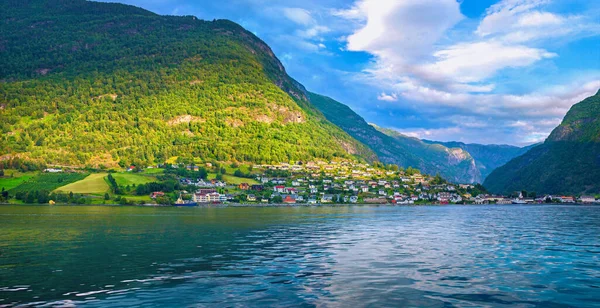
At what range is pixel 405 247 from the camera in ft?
138

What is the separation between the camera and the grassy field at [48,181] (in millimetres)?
156125

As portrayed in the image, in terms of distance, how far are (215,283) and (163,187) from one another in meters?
148

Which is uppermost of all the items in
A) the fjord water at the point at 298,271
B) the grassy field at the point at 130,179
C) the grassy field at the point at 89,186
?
the grassy field at the point at 130,179

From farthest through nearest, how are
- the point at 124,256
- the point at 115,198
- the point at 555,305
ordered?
1. the point at 115,198
2. the point at 124,256
3. the point at 555,305

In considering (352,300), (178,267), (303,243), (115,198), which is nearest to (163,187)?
(115,198)

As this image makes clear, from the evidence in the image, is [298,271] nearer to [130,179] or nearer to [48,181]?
[130,179]

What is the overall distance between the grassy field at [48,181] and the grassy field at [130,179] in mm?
Result: 15036

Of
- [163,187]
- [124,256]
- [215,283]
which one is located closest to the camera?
[215,283]

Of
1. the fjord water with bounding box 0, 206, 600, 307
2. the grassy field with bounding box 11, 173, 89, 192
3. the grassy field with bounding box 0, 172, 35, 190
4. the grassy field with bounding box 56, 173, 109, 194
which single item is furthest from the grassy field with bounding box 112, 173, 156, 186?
the fjord water with bounding box 0, 206, 600, 307

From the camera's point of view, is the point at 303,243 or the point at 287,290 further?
the point at 303,243

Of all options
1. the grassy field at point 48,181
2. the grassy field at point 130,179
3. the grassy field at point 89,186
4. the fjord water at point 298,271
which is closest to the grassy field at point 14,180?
the grassy field at point 48,181

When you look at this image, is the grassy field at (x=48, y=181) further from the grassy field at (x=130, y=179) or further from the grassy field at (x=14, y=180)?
the grassy field at (x=130, y=179)

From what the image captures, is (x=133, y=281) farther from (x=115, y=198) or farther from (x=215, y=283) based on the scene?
(x=115, y=198)

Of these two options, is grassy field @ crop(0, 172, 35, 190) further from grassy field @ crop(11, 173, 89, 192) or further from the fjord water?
the fjord water
